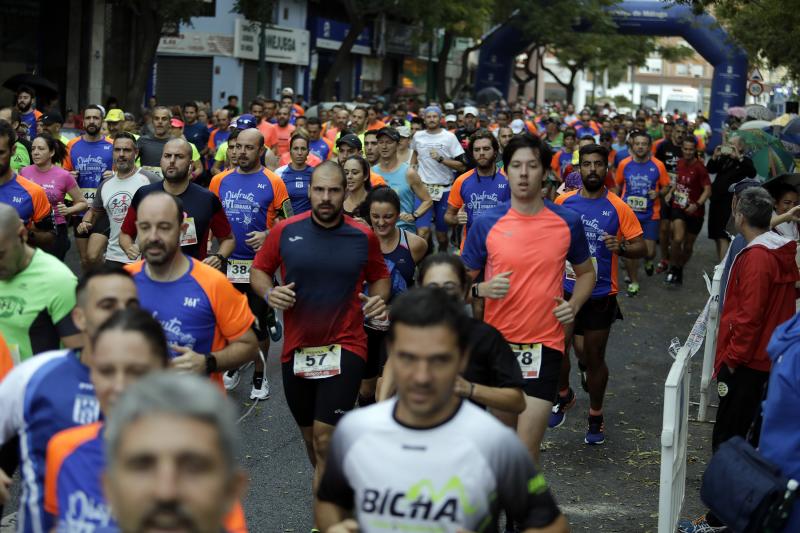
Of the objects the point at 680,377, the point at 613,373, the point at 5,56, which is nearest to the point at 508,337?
the point at 680,377

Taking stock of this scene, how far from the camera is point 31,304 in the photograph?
5.18 metres

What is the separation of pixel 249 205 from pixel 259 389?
1.41 m

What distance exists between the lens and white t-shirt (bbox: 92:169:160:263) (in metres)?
9.98

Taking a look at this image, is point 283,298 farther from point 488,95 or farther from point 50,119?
point 488,95

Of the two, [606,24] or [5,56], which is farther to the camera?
[606,24]

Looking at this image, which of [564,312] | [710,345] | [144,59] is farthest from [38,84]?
[564,312]

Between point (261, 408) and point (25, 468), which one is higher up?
point (25, 468)

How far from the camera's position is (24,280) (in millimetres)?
5188

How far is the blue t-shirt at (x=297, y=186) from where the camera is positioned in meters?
11.4

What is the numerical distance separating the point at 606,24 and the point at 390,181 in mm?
37169

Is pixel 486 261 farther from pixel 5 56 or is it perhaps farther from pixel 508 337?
pixel 5 56

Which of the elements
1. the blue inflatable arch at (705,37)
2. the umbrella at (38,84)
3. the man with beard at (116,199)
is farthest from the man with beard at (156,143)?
the blue inflatable arch at (705,37)

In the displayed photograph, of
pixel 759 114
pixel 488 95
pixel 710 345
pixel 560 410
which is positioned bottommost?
pixel 560 410

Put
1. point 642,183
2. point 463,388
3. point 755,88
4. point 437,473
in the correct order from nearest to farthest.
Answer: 1. point 437,473
2. point 463,388
3. point 642,183
4. point 755,88
